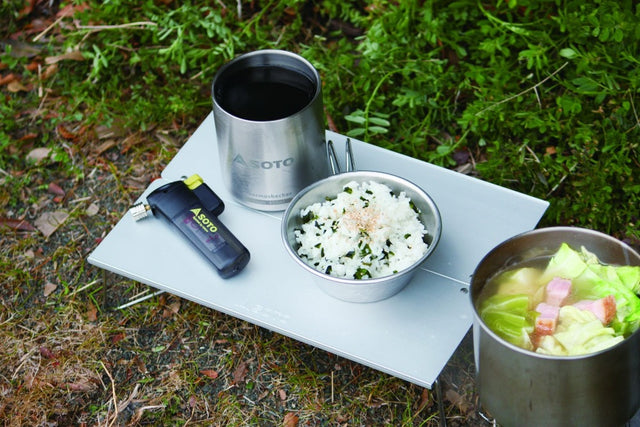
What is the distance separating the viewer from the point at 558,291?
4.92 ft

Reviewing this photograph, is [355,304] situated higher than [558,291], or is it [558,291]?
[558,291]

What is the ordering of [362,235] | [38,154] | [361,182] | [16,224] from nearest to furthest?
[362,235] → [361,182] → [16,224] → [38,154]

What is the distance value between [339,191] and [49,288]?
3.20 feet

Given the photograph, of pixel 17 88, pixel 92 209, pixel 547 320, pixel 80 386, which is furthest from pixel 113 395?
pixel 17 88

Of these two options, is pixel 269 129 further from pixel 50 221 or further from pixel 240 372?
pixel 50 221

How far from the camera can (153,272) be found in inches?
71.5

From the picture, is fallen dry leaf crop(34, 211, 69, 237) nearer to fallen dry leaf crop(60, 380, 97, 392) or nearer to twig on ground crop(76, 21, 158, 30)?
fallen dry leaf crop(60, 380, 97, 392)

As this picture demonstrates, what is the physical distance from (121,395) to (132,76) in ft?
4.07

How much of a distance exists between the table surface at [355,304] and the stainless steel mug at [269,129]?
0.10 m

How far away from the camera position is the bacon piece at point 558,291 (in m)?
1.50

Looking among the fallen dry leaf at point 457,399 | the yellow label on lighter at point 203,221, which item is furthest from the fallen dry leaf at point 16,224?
the fallen dry leaf at point 457,399

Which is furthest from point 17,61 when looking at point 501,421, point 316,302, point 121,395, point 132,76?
point 501,421

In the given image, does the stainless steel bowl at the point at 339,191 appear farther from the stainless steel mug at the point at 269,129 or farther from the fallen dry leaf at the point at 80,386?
the fallen dry leaf at the point at 80,386

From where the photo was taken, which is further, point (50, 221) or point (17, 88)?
point (17, 88)
